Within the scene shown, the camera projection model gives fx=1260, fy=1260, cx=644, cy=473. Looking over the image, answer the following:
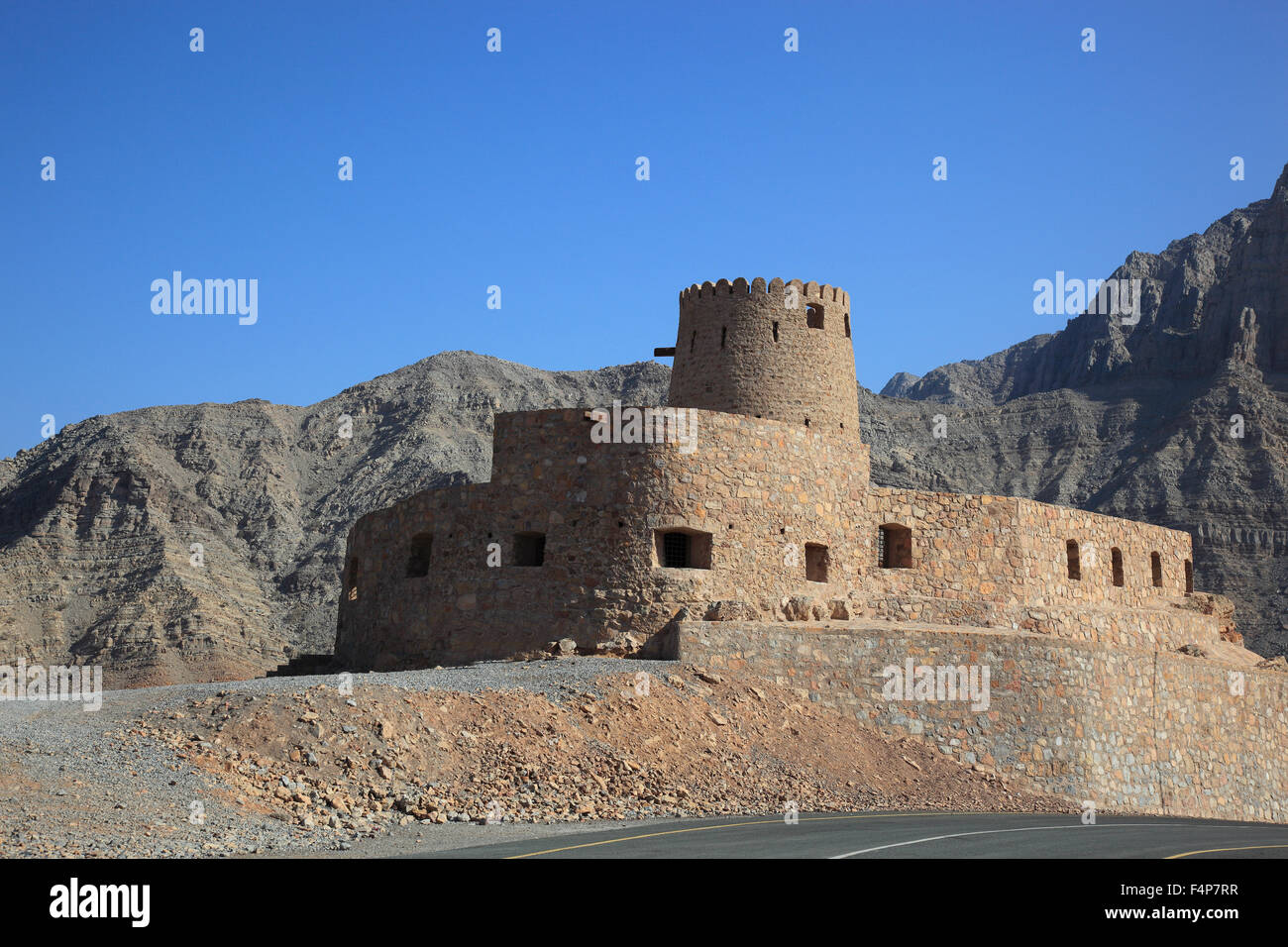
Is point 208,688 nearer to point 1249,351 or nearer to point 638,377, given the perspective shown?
point 638,377

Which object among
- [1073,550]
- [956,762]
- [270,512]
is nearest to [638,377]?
[270,512]

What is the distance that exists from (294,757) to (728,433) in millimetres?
10960

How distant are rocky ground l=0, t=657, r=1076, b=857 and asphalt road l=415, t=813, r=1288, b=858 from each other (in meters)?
1.38

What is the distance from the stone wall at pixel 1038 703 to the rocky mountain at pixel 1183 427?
47.9 metres

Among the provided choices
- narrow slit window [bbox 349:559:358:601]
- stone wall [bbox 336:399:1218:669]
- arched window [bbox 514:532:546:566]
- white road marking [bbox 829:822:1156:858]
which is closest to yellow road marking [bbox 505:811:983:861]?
white road marking [bbox 829:822:1156:858]

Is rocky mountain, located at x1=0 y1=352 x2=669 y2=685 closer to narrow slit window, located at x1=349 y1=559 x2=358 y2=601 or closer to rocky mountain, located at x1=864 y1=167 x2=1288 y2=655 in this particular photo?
rocky mountain, located at x1=864 y1=167 x2=1288 y2=655

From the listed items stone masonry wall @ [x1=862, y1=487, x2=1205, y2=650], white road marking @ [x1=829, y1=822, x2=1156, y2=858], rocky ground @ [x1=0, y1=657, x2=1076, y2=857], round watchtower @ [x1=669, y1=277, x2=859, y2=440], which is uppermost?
round watchtower @ [x1=669, y1=277, x2=859, y2=440]

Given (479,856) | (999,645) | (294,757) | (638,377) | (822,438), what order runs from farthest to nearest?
(638,377)
(822,438)
(999,645)
(294,757)
(479,856)

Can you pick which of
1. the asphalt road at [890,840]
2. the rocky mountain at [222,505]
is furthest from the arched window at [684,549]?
the rocky mountain at [222,505]

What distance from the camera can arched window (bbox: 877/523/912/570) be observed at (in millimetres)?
26156

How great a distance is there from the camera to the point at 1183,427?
91125 mm

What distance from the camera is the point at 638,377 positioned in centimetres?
9344

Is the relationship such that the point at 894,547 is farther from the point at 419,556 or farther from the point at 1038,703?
the point at 419,556

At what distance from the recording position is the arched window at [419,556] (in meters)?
25.9
